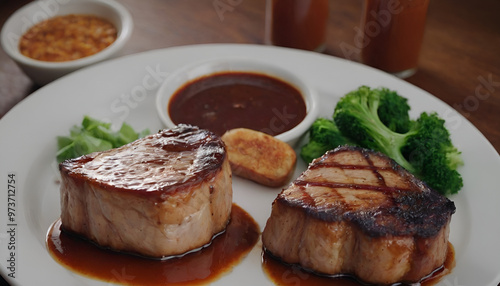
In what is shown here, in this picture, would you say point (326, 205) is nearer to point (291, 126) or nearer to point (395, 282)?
point (395, 282)

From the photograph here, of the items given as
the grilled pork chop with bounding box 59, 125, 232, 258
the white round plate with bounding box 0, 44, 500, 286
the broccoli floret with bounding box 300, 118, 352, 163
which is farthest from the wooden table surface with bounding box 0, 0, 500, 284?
the grilled pork chop with bounding box 59, 125, 232, 258

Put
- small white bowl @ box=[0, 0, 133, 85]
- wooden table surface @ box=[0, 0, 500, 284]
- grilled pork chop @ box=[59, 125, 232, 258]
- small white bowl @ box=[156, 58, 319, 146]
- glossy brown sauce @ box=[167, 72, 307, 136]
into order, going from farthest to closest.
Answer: wooden table surface @ box=[0, 0, 500, 284] → small white bowl @ box=[0, 0, 133, 85] → glossy brown sauce @ box=[167, 72, 307, 136] → small white bowl @ box=[156, 58, 319, 146] → grilled pork chop @ box=[59, 125, 232, 258]

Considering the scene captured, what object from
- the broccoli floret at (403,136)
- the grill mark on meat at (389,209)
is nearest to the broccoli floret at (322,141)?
the broccoli floret at (403,136)

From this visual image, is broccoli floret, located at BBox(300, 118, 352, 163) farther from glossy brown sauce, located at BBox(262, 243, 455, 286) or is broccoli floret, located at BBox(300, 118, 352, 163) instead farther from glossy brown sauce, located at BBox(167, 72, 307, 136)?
glossy brown sauce, located at BBox(262, 243, 455, 286)

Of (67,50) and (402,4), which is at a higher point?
(402,4)

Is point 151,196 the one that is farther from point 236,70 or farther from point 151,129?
point 236,70

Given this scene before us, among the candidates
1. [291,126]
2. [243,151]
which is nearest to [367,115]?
[291,126]

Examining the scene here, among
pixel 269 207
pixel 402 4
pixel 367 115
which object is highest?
pixel 402 4
